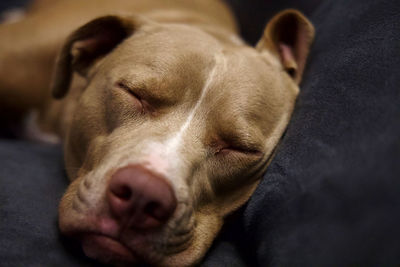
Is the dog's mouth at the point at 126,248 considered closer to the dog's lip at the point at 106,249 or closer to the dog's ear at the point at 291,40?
the dog's lip at the point at 106,249

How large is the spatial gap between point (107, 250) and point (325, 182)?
2.34 feet

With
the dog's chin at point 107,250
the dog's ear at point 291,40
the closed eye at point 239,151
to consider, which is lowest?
the dog's chin at point 107,250

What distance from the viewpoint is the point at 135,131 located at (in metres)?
1.55

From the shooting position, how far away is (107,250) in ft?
4.32

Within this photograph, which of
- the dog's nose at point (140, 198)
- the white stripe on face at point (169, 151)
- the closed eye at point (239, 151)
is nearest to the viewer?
the dog's nose at point (140, 198)

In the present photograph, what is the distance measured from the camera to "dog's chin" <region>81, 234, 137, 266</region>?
131 cm

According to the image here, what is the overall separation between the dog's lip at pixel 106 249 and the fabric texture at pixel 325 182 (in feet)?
0.17

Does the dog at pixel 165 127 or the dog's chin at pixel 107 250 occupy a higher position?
the dog at pixel 165 127

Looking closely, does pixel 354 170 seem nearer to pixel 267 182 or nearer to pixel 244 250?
pixel 267 182

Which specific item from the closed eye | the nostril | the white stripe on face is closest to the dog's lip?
the nostril

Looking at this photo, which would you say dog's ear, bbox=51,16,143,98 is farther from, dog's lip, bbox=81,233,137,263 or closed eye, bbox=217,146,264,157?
dog's lip, bbox=81,233,137,263

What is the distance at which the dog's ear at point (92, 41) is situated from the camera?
1.91 meters

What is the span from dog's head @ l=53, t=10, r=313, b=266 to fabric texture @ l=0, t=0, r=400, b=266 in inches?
3.9

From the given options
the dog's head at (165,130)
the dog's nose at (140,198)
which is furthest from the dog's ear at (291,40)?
the dog's nose at (140,198)
